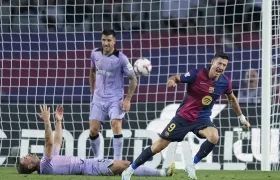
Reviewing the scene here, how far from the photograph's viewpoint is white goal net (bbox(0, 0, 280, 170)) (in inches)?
573

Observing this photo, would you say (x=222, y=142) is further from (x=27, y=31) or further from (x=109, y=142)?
(x=27, y=31)

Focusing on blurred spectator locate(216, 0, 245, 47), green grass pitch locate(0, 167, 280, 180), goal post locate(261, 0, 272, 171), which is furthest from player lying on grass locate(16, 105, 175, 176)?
blurred spectator locate(216, 0, 245, 47)

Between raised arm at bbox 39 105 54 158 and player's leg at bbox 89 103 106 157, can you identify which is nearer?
raised arm at bbox 39 105 54 158

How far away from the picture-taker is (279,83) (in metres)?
14.4

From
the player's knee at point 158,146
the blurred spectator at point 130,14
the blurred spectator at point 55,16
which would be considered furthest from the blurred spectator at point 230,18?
the player's knee at point 158,146

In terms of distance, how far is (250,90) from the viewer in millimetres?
15062

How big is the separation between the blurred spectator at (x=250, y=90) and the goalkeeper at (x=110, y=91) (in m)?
2.86

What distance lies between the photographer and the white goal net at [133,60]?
1456cm

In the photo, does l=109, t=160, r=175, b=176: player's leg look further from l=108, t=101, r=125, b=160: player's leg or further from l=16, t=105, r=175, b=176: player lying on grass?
l=108, t=101, r=125, b=160: player's leg

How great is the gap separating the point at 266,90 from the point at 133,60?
3.37m

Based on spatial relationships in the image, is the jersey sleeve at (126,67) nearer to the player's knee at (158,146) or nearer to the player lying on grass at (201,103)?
the player lying on grass at (201,103)

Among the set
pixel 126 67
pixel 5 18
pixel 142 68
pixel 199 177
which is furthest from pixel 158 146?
pixel 5 18

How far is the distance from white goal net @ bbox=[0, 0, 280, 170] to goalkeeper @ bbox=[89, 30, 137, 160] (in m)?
1.77

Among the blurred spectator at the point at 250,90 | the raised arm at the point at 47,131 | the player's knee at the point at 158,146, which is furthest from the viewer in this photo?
the blurred spectator at the point at 250,90
